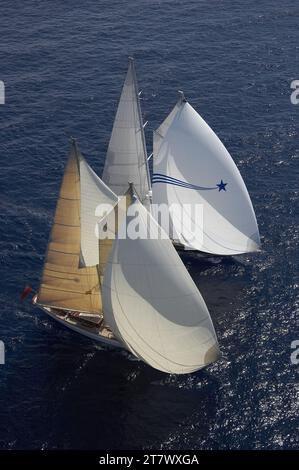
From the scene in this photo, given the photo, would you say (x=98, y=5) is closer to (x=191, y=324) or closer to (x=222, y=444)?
(x=191, y=324)

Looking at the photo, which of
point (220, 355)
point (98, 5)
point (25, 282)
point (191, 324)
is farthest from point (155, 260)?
point (98, 5)

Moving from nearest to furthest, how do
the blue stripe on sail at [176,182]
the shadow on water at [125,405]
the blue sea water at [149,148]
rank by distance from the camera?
the shadow on water at [125,405] → the blue sea water at [149,148] → the blue stripe on sail at [176,182]

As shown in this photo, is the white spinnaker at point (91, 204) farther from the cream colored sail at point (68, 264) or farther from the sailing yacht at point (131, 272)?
the cream colored sail at point (68, 264)

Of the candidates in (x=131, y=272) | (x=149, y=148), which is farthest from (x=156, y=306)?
(x=149, y=148)

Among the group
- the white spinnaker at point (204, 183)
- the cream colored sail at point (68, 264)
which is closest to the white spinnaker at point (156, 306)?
the cream colored sail at point (68, 264)

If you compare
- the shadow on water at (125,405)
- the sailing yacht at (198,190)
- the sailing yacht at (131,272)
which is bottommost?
the shadow on water at (125,405)

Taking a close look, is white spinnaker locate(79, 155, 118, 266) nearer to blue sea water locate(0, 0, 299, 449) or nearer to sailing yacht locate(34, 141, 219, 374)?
sailing yacht locate(34, 141, 219, 374)
